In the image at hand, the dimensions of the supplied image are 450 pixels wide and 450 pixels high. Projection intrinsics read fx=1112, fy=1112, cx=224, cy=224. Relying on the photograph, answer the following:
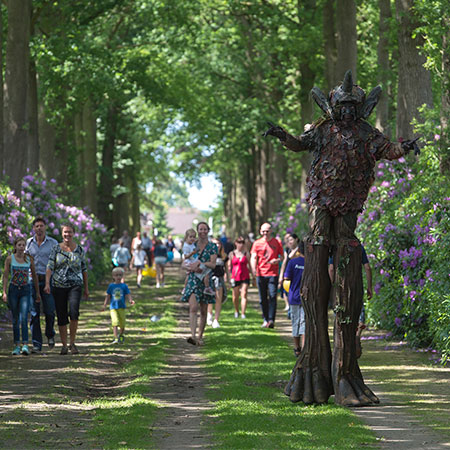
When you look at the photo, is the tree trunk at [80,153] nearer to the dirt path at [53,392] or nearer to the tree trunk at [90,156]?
the tree trunk at [90,156]

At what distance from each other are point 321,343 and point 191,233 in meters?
8.21

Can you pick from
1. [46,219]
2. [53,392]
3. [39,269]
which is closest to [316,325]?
[53,392]

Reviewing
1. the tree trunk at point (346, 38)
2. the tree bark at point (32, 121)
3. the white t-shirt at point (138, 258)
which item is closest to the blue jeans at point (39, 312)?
the tree trunk at point (346, 38)

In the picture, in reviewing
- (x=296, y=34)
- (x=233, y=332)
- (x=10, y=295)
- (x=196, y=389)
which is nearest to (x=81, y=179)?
(x=296, y=34)

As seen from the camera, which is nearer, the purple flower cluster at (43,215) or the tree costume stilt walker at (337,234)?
the tree costume stilt walker at (337,234)

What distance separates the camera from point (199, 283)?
1817 cm

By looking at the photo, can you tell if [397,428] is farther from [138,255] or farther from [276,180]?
[276,180]

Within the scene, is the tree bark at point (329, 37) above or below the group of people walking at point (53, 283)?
above

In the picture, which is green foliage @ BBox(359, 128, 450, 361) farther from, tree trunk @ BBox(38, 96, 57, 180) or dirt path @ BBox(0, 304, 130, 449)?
tree trunk @ BBox(38, 96, 57, 180)

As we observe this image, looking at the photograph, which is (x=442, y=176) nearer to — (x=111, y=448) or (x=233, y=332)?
(x=233, y=332)

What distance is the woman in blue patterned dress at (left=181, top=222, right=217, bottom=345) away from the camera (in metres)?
18.1

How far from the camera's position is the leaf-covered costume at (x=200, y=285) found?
18.2 m

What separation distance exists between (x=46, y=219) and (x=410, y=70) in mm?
10723

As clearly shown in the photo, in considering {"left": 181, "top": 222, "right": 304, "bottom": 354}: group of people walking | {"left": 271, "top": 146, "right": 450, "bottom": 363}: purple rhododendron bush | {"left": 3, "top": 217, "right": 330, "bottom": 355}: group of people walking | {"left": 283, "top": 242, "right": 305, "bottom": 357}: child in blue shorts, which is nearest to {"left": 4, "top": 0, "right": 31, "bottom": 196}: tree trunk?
{"left": 181, "top": 222, "right": 304, "bottom": 354}: group of people walking
